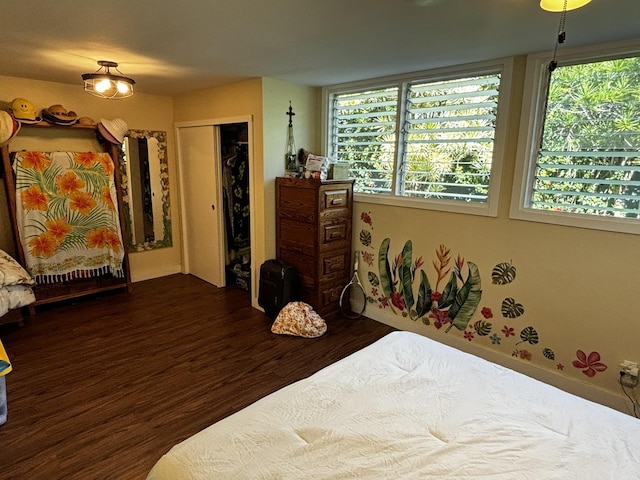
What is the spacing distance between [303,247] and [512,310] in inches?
68.8

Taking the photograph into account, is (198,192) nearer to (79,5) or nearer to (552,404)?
(79,5)

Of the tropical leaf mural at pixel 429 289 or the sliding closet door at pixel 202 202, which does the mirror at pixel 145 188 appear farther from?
the tropical leaf mural at pixel 429 289

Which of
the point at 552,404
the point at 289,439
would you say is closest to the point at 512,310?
the point at 552,404

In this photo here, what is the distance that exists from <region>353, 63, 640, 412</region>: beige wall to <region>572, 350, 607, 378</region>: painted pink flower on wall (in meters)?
0.02

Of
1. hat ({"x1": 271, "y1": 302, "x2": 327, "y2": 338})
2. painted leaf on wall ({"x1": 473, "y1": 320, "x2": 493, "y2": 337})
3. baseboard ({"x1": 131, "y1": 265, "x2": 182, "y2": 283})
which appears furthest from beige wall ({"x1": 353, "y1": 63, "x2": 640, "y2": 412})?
baseboard ({"x1": 131, "y1": 265, "x2": 182, "y2": 283})

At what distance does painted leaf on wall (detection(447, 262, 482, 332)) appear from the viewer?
2.86 m

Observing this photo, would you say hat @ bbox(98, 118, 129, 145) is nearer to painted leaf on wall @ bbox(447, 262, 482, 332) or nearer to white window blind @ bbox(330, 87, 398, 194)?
white window blind @ bbox(330, 87, 398, 194)

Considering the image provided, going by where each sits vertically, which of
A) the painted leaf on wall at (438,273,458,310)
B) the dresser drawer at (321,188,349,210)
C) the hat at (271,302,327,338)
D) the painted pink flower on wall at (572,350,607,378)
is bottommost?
the hat at (271,302,327,338)

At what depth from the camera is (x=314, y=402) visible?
55.5 inches

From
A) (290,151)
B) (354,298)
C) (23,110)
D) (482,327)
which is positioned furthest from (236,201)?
(482,327)

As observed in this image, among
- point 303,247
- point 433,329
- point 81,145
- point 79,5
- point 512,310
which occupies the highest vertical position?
point 79,5

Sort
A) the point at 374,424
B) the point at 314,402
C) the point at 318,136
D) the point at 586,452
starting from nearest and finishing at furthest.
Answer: the point at 586,452 < the point at 374,424 < the point at 314,402 < the point at 318,136

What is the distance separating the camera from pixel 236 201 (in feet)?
14.1

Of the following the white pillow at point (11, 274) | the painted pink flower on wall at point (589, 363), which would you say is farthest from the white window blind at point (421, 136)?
the white pillow at point (11, 274)
